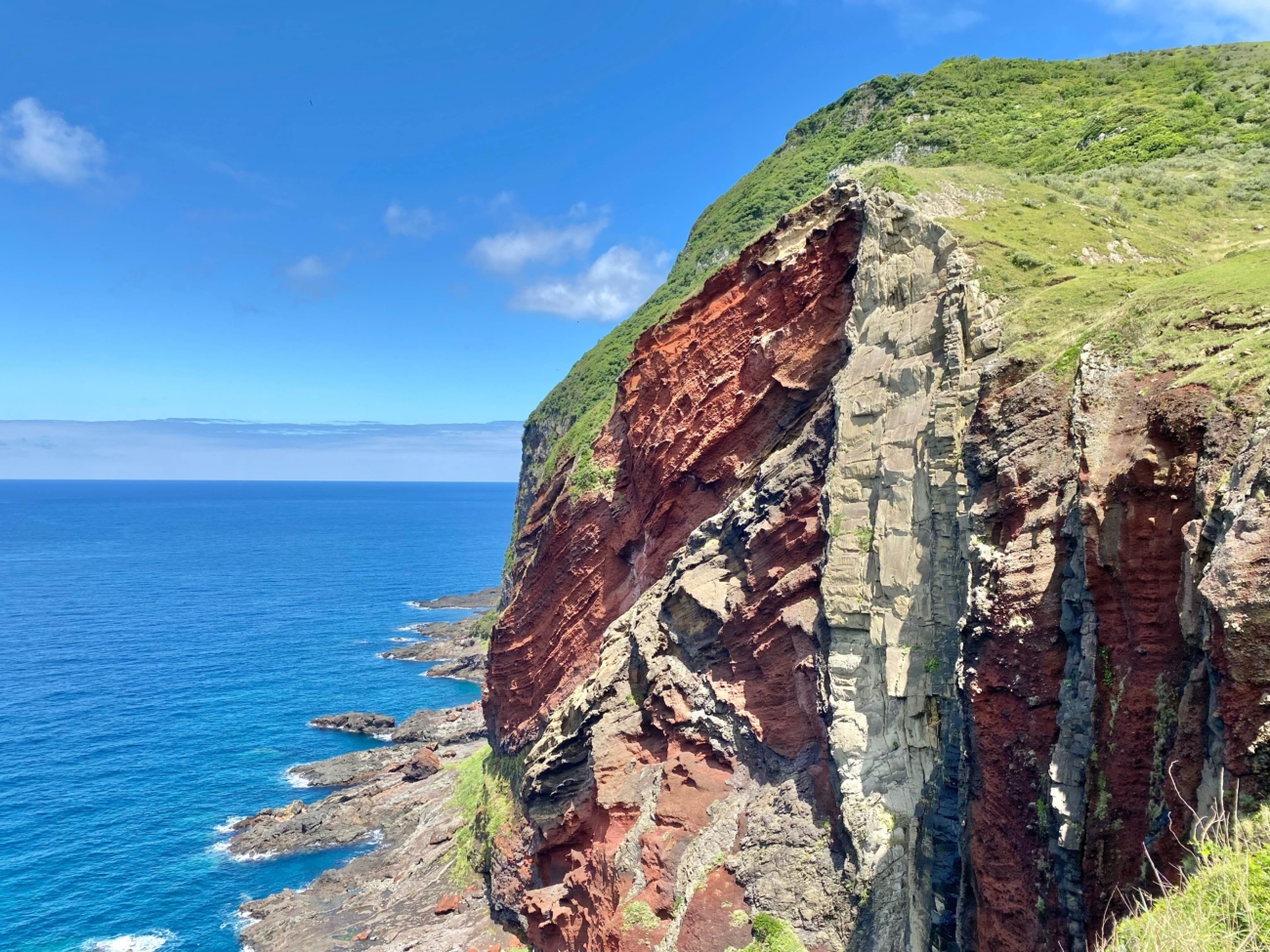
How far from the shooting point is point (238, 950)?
38.0 meters

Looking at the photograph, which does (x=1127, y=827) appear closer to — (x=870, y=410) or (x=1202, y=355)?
(x=1202, y=355)

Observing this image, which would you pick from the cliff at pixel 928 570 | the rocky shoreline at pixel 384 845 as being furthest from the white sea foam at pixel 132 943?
the cliff at pixel 928 570

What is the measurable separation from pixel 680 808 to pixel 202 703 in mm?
61563

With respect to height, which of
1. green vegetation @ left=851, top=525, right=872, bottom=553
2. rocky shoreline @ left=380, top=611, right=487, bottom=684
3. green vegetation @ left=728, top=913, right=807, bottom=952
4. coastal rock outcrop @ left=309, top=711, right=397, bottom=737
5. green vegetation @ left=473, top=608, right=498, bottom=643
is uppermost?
green vegetation @ left=851, top=525, right=872, bottom=553

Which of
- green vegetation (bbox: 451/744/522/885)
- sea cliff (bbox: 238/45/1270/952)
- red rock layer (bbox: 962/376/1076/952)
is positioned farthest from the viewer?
green vegetation (bbox: 451/744/522/885)

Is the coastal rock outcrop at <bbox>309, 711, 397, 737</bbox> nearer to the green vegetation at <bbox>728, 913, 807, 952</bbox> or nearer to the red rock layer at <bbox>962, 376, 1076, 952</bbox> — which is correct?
the green vegetation at <bbox>728, 913, 807, 952</bbox>

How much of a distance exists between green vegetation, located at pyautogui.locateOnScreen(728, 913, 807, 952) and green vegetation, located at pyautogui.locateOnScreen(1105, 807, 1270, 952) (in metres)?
11.2

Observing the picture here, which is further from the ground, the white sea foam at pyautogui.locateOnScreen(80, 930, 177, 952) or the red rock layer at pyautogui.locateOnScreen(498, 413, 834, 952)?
the red rock layer at pyautogui.locateOnScreen(498, 413, 834, 952)

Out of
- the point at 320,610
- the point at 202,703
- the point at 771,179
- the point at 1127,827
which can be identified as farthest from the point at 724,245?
the point at 320,610

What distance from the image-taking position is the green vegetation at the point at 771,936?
61.6ft

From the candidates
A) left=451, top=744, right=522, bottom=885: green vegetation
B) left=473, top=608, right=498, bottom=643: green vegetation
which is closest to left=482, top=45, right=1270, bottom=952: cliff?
left=451, top=744, right=522, bottom=885: green vegetation

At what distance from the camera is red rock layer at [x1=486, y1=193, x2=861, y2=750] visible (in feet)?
86.5

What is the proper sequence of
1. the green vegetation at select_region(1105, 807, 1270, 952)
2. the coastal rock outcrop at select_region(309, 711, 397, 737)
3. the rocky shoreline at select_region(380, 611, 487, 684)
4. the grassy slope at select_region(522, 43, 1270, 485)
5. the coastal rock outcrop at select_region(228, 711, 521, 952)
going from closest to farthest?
the green vegetation at select_region(1105, 807, 1270, 952) < the grassy slope at select_region(522, 43, 1270, 485) < the coastal rock outcrop at select_region(228, 711, 521, 952) < the coastal rock outcrop at select_region(309, 711, 397, 737) < the rocky shoreline at select_region(380, 611, 487, 684)

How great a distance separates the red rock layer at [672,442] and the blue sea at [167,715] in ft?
69.1
